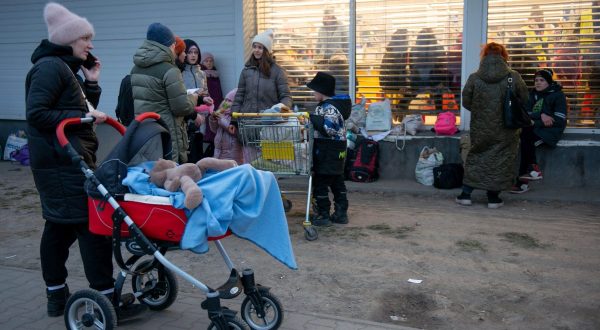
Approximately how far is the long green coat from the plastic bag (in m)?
2.01

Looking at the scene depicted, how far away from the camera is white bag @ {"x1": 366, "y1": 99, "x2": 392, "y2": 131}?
9.46 m

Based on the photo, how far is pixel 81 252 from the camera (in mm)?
4496

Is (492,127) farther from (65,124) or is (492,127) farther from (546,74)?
(65,124)

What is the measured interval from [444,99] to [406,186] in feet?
5.10

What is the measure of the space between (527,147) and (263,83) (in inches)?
143

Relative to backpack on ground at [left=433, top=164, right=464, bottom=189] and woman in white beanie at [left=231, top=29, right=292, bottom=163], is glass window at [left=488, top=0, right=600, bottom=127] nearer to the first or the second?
backpack on ground at [left=433, top=164, right=464, bottom=189]

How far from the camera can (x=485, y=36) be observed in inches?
356

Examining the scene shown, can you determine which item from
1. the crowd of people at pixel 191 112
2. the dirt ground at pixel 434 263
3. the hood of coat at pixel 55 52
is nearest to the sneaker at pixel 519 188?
the crowd of people at pixel 191 112

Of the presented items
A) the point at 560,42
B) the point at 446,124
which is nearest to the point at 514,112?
the point at 446,124

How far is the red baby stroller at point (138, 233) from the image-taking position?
3.84m

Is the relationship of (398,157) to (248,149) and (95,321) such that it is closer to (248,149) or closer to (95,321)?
(248,149)

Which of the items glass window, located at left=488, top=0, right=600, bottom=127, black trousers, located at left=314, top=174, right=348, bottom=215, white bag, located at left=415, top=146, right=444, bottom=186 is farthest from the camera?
white bag, located at left=415, top=146, right=444, bottom=186

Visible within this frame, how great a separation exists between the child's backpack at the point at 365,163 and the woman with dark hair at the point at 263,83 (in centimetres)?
168

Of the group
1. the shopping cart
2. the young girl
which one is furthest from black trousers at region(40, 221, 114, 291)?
the young girl
